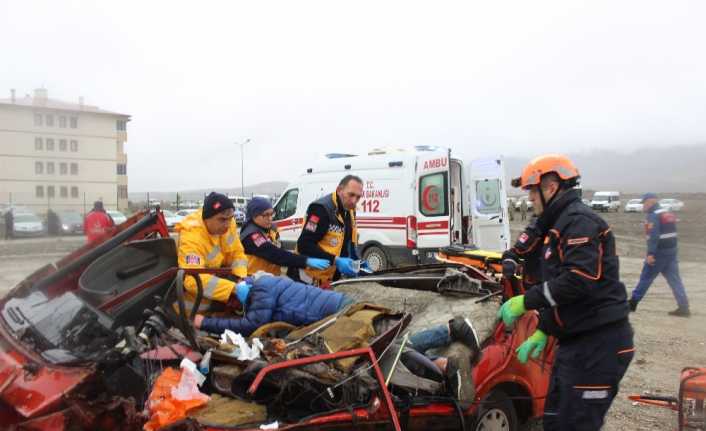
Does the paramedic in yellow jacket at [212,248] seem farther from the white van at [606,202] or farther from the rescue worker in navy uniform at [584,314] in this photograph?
the white van at [606,202]

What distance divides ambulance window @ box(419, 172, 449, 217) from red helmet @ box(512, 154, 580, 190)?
7.70 m

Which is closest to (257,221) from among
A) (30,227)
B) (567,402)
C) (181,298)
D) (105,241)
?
(105,241)

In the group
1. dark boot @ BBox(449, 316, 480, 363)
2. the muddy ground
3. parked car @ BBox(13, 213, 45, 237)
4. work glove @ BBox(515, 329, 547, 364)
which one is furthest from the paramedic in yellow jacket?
parked car @ BBox(13, 213, 45, 237)

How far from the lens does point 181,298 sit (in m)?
3.03

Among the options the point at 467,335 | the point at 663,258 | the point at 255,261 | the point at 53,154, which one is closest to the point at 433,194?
the point at 663,258

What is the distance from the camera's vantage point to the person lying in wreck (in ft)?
10.9

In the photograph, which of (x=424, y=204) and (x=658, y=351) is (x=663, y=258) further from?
(x=424, y=204)

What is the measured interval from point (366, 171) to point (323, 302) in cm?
861

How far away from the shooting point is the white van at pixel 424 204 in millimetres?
10875

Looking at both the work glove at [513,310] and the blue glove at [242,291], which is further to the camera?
the blue glove at [242,291]

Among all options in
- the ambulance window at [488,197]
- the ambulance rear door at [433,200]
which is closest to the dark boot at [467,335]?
the ambulance rear door at [433,200]

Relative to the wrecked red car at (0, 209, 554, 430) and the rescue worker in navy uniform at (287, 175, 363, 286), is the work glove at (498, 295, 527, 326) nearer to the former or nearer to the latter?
the wrecked red car at (0, 209, 554, 430)

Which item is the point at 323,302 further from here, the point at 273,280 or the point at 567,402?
the point at 567,402

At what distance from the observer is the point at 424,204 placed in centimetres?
1121
